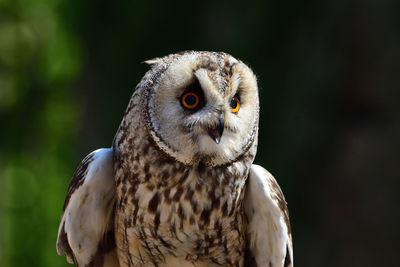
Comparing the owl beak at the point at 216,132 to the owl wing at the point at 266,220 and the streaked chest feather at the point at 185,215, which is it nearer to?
the streaked chest feather at the point at 185,215

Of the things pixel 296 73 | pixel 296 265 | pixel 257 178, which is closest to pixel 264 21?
pixel 296 73

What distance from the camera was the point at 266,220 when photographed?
266 cm

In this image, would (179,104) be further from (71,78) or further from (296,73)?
(71,78)

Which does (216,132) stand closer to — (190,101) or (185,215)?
(190,101)

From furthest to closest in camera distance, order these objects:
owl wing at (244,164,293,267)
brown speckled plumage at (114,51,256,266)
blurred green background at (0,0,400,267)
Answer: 1. blurred green background at (0,0,400,267)
2. owl wing at (244,164,293,267)
3. brown speckled plumage at (114,51,256,266)

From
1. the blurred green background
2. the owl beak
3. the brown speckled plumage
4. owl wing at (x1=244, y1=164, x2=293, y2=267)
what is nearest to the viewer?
the owl beak

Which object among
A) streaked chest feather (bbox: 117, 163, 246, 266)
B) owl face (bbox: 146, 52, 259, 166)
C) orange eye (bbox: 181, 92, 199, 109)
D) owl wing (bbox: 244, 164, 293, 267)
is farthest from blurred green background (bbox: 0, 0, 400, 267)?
orange eye (bbox: 181, 92, 199, 109)

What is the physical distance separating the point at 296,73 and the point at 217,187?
3703 millimetres

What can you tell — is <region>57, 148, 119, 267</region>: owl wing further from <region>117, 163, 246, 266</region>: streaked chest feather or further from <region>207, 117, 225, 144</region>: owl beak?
<region>207, 117, 225, 144</region>: owl beak

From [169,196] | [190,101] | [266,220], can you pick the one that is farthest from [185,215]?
[190,101]

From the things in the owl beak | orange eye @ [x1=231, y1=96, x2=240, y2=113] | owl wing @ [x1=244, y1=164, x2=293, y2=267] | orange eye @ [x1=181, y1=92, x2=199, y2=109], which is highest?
orange eye @ [x1=181, y1=92, x2=199, y2=109]

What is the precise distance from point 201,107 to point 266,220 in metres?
0.61

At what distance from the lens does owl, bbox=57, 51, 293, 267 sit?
2385 mm

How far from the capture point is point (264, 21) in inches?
241
